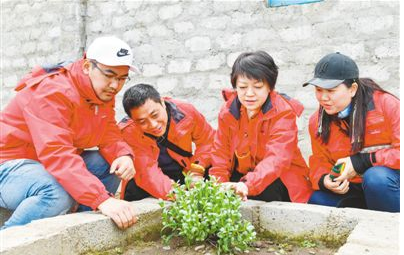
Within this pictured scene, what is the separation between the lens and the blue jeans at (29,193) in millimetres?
2590

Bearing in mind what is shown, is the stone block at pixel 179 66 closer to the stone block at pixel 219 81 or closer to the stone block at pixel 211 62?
the stone block at pixel 211 62

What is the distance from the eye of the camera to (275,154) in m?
2.88

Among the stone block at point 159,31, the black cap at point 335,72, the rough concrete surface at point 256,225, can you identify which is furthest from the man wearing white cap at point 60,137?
the stone block at point 159,31

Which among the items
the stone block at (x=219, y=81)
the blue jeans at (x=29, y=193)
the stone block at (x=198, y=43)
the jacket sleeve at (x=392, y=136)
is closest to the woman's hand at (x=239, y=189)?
the jacket sleeve at (x=392, y=136)

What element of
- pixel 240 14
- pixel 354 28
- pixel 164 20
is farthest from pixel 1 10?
pixel 354 28

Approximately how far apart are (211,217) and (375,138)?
51.8 inches

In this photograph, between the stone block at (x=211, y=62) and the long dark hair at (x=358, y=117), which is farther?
the stone block at (x=211, y=62)

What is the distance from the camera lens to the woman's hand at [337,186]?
289cm

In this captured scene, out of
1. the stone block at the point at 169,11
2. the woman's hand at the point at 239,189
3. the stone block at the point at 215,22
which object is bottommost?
the woman's hand at the point at 239,189

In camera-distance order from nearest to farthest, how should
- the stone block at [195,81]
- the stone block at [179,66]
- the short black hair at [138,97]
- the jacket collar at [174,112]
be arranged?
the short black hair at [138,97] → the jacket collar at [174,112] → the stone block at [195,81] → the stone block at [179,66]

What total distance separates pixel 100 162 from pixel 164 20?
2791mm

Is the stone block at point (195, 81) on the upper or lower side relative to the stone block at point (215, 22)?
lower

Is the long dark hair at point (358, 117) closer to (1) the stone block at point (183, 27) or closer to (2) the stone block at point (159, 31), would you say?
(1) the stone block at point (183, 27)

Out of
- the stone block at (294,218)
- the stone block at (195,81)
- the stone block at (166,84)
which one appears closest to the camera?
the stone block at (294,218)
